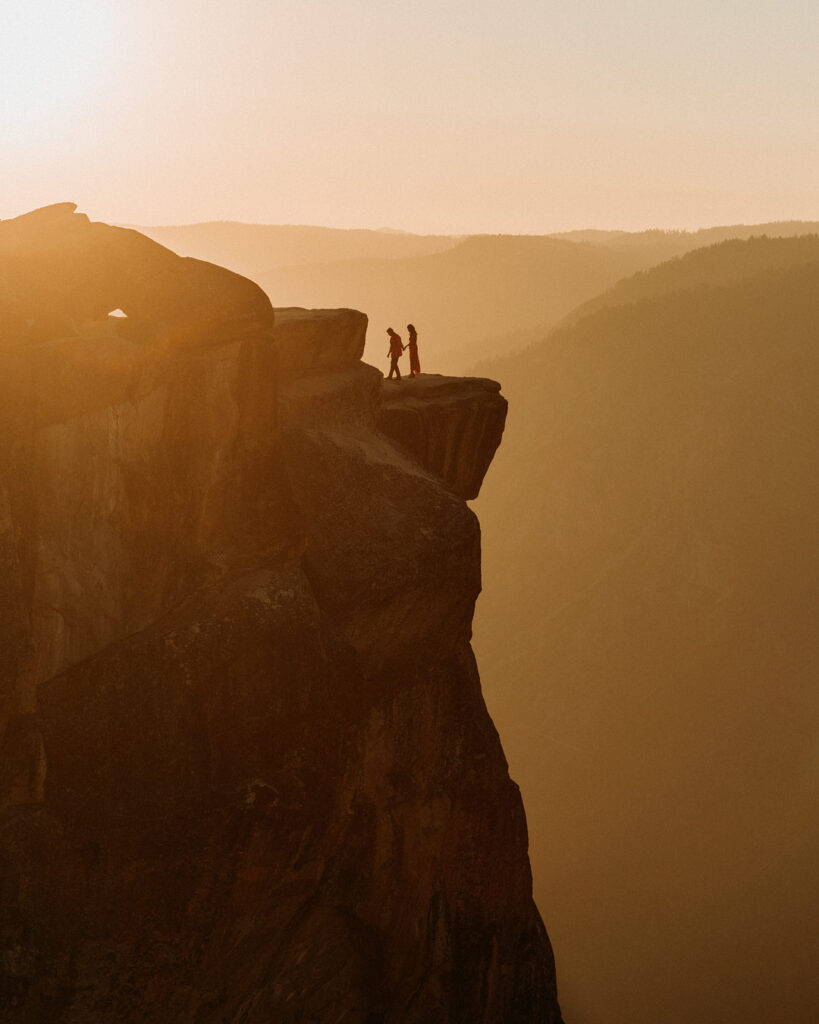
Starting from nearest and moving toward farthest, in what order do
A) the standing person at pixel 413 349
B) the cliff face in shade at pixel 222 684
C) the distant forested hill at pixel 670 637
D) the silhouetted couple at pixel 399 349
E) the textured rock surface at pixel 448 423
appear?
the cliff face in shade at pixel 222 684, the textured rock surface at pixel 448 423, the silhouetted couple at pixel 399 349, the standing person at pixel 413 349, the distant forested hill at pixel 670 637

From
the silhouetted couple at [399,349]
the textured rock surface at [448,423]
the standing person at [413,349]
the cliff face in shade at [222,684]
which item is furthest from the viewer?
the standing person at [413,349]

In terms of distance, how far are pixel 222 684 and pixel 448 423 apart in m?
12.1

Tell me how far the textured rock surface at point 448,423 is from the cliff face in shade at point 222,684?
95.7 inches

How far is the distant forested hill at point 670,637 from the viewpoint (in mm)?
53219

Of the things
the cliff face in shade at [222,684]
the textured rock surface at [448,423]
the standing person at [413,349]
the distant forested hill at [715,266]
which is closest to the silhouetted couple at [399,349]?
the standing person at [413,349]

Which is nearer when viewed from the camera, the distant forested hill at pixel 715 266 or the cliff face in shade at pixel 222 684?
the cliff face in shade at pixel 222 684

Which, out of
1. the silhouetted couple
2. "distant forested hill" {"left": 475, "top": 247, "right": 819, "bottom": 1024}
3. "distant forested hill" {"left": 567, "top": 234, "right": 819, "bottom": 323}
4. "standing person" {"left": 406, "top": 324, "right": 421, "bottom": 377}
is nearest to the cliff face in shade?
the silhouetted couple

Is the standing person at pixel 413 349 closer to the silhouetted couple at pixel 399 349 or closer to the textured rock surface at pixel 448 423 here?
the silhouetted couple at pixel 399 349

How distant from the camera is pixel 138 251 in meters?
22.2

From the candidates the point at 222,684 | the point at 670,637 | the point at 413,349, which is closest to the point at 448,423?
the point at 413,349

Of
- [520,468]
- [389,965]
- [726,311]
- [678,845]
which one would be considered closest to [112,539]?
[389,965]

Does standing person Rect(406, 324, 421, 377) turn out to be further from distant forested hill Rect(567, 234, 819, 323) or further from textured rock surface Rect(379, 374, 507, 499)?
distant forested hill Rect(567, 234, 819, 323)

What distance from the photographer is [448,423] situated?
2806 cm

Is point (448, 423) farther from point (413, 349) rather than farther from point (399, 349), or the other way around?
point (413, 349)
